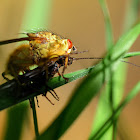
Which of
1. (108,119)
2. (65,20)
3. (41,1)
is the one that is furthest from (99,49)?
(108,119)

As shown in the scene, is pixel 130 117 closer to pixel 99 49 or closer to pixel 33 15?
pixel 99 49

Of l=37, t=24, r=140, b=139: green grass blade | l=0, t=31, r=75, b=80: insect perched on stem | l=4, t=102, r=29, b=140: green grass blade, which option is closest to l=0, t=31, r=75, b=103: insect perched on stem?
l=0, t=31, r=75, b=80: insect perched on stem

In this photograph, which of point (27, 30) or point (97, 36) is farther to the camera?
point (97, 36)

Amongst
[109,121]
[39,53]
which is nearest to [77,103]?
[109,121]

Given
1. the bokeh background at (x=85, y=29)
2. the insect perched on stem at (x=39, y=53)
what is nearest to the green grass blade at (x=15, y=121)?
the insect perched on stem at (x=39, y=53)

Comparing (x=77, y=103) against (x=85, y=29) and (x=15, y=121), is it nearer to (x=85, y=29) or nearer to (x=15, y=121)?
(x=15, y=121)

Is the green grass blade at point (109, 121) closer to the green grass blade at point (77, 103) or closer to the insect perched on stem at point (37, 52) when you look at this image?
the green grass blade at point (77, 103)

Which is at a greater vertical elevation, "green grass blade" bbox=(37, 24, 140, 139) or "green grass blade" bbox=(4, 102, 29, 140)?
"green grass blade" bbox=(37, 24, 140, 139)

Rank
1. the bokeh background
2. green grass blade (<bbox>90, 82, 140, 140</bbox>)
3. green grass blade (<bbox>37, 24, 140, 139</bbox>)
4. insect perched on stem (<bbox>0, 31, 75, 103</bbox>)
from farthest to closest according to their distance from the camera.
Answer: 1. the bokeh background
2. insect perched on stem (<bbox>0, 31, 75, 103</bbox>)
3. green grass blade (<bbox>90, 82, 140, 140</bbox>)
4. green grass blade (<bbox>37, 24, 140, 139</bbox>)

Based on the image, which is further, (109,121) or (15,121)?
(15,121)

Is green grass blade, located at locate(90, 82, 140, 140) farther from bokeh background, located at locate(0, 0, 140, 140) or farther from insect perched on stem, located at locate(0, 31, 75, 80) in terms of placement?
bokeh background, located at locate(0, 0, 140, 140)

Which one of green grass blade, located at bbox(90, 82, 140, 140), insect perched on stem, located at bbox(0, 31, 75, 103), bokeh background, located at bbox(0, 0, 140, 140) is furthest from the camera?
bokeh background, located at bbox(0, 0, 140, 140)
